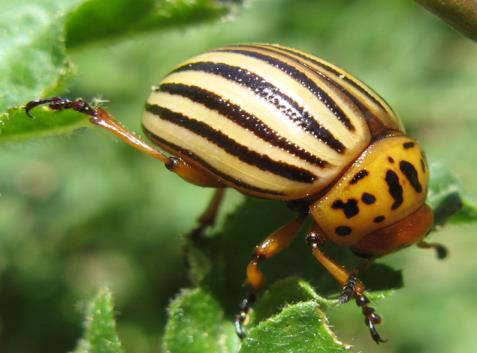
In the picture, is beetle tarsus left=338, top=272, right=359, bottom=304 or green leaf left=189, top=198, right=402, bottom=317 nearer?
beetle tarsus left=338, top=272, right=359, bottom=304

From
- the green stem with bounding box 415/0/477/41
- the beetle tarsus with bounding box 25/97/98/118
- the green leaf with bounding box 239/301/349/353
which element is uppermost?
the beetle tarsus with bounding box 25/97/98/118

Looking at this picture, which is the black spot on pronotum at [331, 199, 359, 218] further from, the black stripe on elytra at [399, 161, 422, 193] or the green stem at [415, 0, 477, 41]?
the green stem at [415, 0, 477, 41]

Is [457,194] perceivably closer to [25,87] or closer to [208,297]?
[208,297]

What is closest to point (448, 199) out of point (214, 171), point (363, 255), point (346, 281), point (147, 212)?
point (363, 255)

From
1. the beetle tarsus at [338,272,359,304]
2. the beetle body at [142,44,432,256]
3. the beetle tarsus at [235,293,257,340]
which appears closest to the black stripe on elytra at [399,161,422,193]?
the beetle body at [142,44,432,256]

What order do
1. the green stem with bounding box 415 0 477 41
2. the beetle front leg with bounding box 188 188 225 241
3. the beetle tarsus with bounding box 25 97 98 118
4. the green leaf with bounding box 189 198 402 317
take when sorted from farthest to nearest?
the beetle front leg with bounding box 188 188 225 241
the green leaf with bounding box 189 198 402 317
the beetle tarsus with bounding box 25 97 98 118
the green stem with bounding box 415 0 477 41
